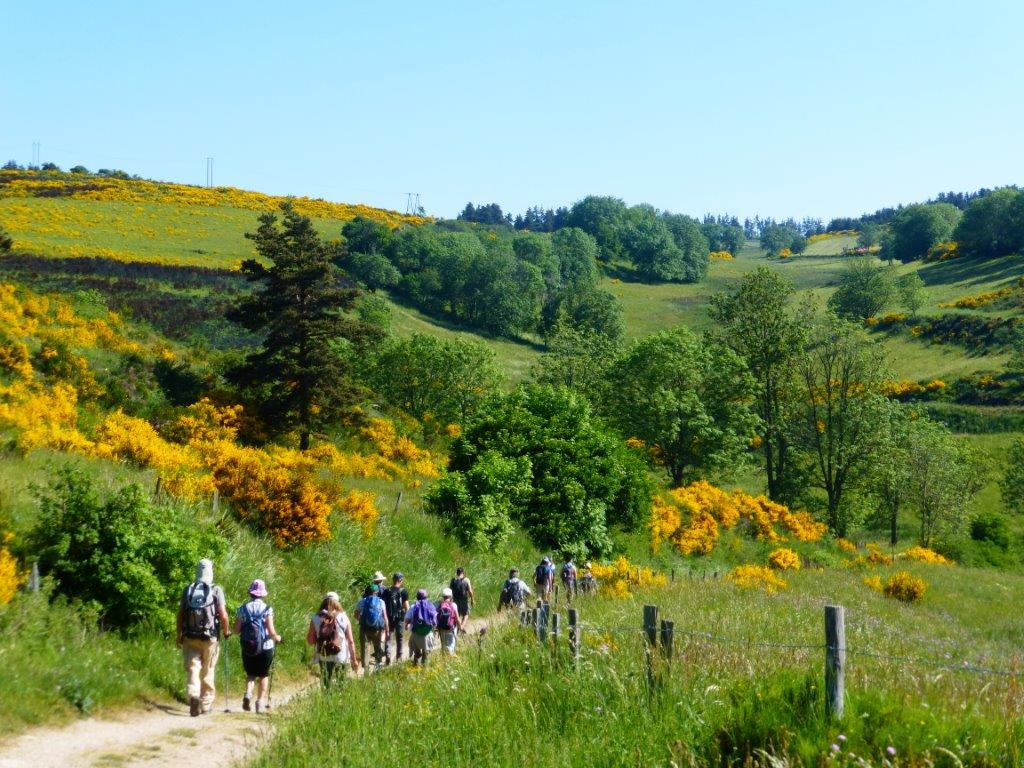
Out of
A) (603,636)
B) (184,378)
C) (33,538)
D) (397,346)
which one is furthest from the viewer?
(397,346)

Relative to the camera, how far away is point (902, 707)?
6.23 meters

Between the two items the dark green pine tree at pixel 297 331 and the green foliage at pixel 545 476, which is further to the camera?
the dark green pine tree at pixel 297 331

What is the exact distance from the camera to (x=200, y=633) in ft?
34.8

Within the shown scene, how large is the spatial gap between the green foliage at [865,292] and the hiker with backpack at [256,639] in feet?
308

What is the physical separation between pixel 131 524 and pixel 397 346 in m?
33.2

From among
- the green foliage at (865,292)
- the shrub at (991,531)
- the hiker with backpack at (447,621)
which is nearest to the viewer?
the hiker with backpack at (447,621)

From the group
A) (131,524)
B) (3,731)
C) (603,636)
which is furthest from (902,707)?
Answer: (131,524)

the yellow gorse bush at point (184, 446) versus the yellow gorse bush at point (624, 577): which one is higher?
the yellow gorse bush at point (184, 446)

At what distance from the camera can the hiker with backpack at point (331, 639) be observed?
11281 mm

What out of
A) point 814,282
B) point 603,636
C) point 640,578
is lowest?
point 640,578

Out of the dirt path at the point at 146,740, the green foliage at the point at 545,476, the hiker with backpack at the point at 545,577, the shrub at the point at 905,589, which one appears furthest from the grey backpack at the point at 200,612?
the shrub at the point at 905,589

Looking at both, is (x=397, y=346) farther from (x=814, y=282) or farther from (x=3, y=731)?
(x=814, y=282)

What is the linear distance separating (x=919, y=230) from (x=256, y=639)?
147587 millimetres

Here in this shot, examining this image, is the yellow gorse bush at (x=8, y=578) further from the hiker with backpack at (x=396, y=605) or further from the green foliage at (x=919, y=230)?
the green foliage at (x=919, y=230)
